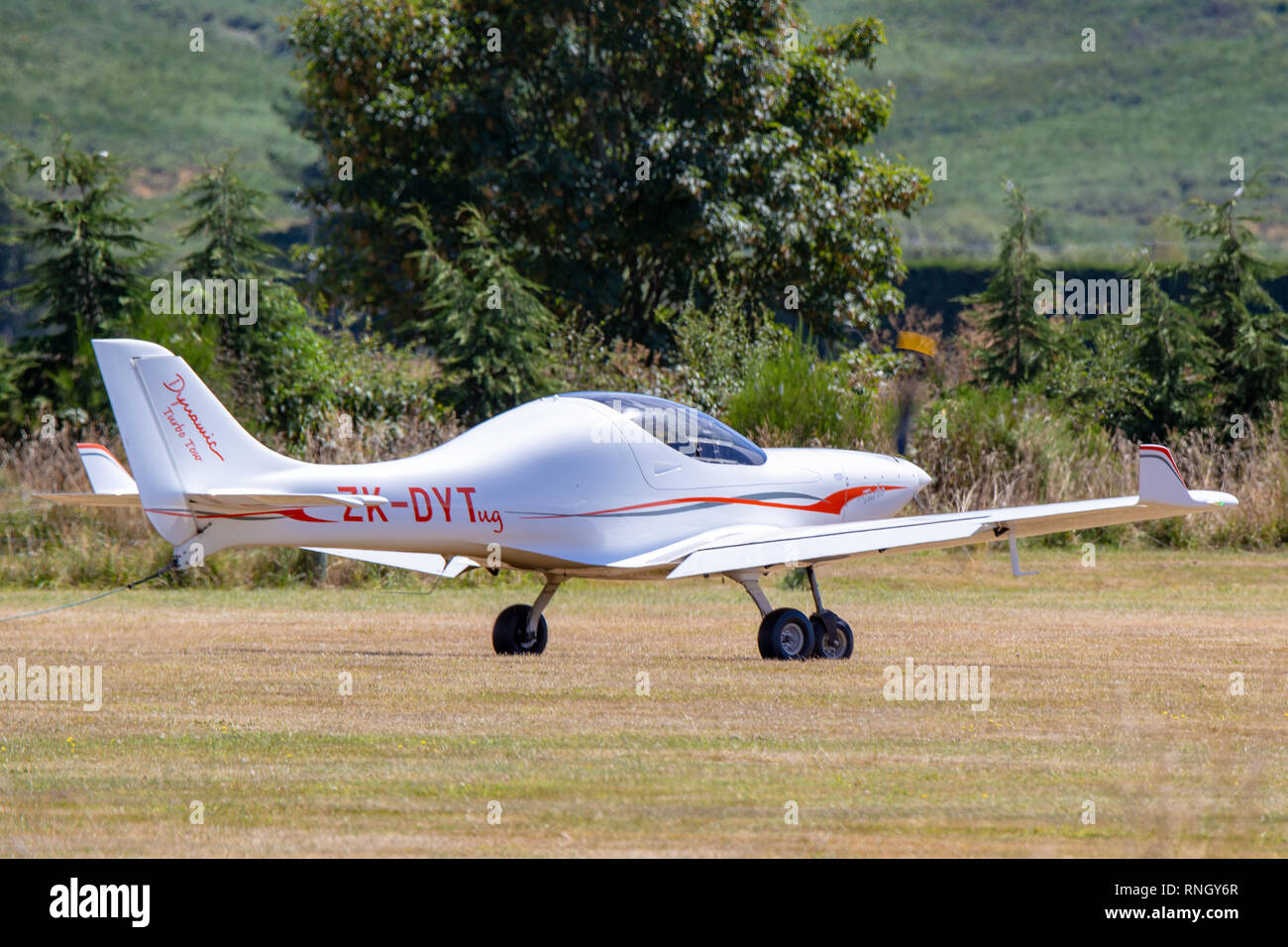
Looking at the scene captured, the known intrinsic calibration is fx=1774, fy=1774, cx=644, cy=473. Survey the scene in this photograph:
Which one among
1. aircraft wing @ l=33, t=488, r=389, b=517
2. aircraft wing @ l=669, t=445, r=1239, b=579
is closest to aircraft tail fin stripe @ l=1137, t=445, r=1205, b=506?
aircraft wing @ l=669, t=445, r=1239, b=579

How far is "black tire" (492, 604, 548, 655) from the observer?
1474 cm

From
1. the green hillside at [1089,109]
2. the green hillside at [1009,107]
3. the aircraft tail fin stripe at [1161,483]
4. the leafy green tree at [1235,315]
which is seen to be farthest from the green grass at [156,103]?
the aircraft tail fin stripe at [1161,483]

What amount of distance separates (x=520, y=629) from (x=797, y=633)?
234cm

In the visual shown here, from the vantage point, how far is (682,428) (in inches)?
567

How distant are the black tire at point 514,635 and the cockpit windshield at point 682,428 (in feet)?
6.18

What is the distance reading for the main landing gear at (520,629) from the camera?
14742mm

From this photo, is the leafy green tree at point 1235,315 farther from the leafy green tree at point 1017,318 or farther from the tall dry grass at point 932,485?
the leafy green tree at point 1017,318

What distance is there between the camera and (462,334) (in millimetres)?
28500

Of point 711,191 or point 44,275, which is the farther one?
point 711,191

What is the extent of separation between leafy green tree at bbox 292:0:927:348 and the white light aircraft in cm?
1931
